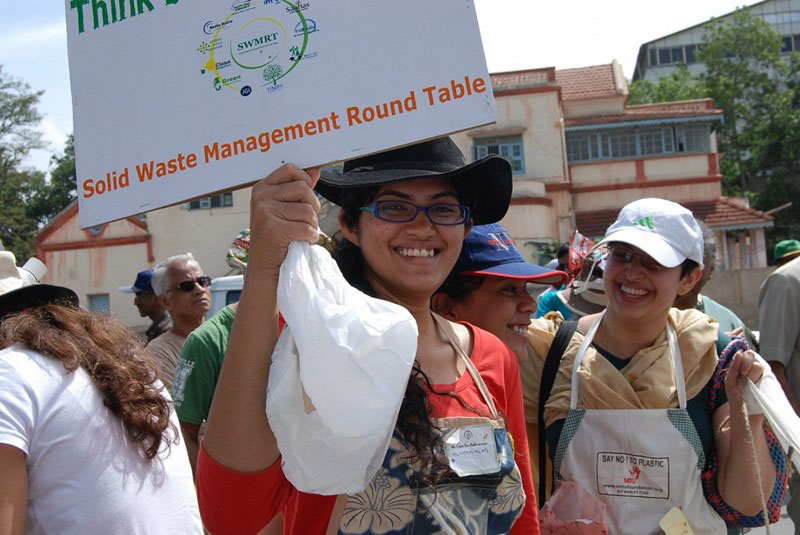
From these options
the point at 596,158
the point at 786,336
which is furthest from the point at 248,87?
the point at 596,158

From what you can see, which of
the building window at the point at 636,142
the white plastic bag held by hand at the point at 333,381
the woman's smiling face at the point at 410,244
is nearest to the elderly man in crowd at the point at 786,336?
the woman's smiling face at the point at 410,244

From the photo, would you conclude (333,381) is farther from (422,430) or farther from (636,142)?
(636,142)

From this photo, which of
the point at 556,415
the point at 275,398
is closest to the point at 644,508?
the point at 556,415

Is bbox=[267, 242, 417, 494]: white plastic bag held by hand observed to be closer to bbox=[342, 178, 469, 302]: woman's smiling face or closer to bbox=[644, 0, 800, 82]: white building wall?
bbox=[342, 178, 469, 302]: woman's smiling face

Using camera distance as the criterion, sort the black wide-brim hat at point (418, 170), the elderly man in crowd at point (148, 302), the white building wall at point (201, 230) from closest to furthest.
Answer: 1. the black wide-brim hat at point (418, 170)
2. the elderly man in crowd at point (148, 302)
3. the white building wall at point (201, 230)

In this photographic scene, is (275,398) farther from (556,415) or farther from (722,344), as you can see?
(722,344)

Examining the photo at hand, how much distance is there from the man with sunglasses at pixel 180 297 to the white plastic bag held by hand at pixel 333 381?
3.77 meters

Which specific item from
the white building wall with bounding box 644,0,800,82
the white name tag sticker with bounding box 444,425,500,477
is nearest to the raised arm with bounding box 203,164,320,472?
the white name tag sticker with bounding box 444,425,500,477

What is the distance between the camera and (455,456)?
1978 millimetres

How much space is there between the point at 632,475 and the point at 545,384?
1.46 feet

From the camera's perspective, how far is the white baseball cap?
3045 millimetres

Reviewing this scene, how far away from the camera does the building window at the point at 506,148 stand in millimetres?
27688

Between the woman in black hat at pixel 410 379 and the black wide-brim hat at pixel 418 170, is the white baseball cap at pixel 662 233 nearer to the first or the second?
the woman in black hat at pixel 410 379

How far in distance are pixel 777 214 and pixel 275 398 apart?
3968 cm
